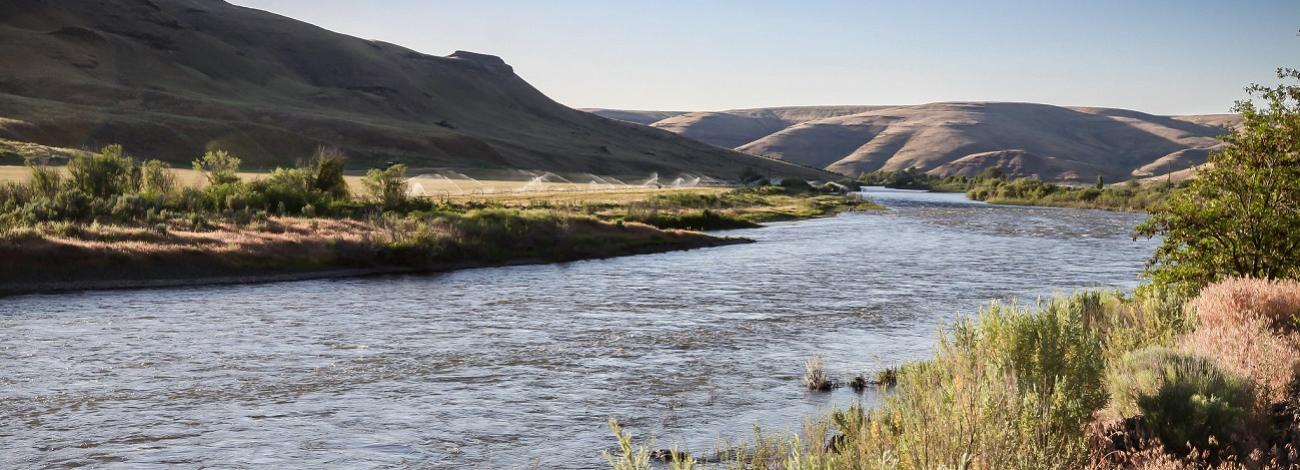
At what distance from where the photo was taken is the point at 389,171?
46.5 meters

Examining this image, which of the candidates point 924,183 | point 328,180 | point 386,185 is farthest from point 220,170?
point 924,183

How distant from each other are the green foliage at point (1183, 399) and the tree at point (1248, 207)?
8.08m

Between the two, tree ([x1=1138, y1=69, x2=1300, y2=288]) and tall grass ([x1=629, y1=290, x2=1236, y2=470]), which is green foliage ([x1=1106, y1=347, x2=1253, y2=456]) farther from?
tree ([x1=1138, y1=69, x2=1300, y2=288])

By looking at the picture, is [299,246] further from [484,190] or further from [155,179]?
[484,190]

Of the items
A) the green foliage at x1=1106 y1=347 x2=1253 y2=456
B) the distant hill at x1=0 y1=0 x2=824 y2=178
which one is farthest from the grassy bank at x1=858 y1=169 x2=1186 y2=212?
the green foliage at x1=1106 y1=347 x2=1253 y2=456

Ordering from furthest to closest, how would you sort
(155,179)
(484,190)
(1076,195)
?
(1076,195), (484,190), (155,179)

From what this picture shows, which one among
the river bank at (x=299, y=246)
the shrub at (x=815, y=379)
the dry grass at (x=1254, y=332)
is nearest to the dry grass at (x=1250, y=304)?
the dry grass at (x=1254, y=332)

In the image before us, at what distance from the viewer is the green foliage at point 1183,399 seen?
8172mm

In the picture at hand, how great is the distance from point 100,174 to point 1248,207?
39.6 m

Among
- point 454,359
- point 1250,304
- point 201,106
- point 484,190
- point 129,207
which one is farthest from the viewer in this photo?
point 201,106

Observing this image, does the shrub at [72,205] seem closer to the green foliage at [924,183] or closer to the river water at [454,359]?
the river water at [454,359]

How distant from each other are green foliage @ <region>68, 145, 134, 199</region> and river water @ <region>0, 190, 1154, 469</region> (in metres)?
14.4

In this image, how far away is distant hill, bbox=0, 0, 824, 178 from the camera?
10425 cm

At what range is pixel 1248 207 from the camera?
16.0 metres
